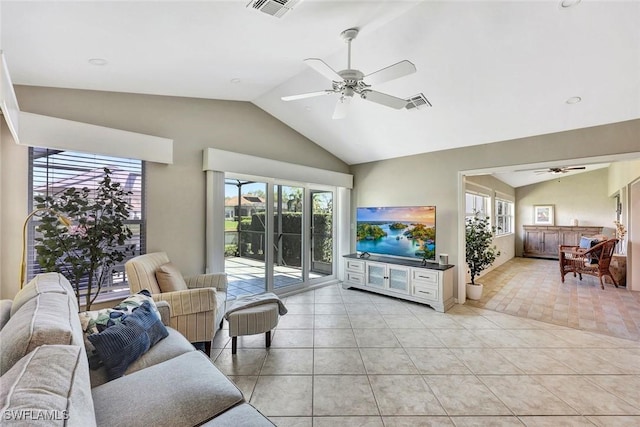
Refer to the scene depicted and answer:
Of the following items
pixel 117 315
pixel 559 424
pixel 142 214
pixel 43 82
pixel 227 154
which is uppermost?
pixel 43 82

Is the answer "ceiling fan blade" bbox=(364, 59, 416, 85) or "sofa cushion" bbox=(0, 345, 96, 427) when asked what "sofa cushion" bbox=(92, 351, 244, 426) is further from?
"ceiling fan blade" bbox=(364, 59, 416, 85)

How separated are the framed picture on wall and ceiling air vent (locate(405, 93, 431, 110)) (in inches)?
330

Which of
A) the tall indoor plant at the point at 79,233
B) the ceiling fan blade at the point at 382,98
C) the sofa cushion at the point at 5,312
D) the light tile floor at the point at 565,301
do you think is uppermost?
the ceiling fan blade at the point at 382,98

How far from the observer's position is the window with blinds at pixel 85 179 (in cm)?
268

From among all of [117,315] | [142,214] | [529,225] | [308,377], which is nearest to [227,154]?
[142,214]

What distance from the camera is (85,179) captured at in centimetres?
293

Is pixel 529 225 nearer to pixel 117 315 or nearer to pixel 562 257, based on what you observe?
pixel 562 257

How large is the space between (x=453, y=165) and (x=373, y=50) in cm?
254

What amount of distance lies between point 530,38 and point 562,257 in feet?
18.4

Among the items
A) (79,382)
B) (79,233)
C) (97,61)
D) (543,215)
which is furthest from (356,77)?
(543,215)

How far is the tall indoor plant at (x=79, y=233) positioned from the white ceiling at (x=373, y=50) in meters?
1.11

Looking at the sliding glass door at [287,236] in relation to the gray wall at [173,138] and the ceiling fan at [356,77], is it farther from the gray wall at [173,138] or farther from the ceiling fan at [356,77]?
the ceiling fan at [356,77]

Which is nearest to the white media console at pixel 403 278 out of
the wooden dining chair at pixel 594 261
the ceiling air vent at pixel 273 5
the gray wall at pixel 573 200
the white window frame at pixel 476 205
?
the white window frame at pixel 476 205

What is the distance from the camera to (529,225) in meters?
9.12
